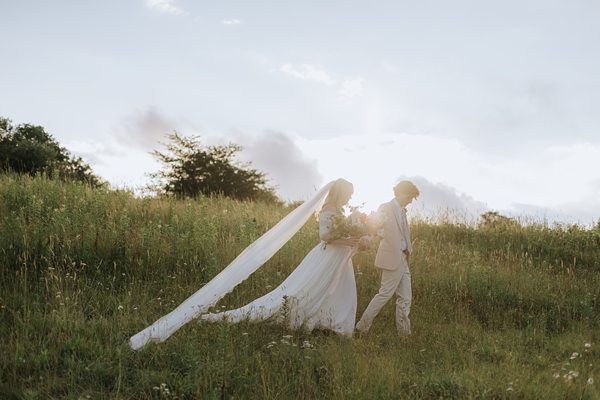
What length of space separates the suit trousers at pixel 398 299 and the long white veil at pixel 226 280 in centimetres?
160

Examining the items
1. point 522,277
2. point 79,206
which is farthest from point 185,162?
point 522,277

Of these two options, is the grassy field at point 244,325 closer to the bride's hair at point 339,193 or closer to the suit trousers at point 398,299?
the suit trousers at point 398,299

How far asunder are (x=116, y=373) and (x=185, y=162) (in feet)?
82.3

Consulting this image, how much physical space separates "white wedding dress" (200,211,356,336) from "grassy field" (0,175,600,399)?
27cm

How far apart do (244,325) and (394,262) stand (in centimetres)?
244

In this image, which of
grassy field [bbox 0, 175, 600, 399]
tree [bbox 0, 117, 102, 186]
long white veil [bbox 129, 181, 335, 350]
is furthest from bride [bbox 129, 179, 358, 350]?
tree [bbox 0, 117, 102, 186]

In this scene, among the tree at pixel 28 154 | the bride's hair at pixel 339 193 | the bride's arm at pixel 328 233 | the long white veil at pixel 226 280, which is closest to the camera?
the long white veil at pixel 226 280

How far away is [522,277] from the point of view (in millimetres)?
11289

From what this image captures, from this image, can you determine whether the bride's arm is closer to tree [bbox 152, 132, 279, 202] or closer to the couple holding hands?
the couple holding hands

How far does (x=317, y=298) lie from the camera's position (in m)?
7.98

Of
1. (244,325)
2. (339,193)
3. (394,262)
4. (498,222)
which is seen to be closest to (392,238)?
(394,262)

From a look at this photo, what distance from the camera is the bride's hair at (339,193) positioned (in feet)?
26.9

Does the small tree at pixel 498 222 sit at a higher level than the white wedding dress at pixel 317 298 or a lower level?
higher


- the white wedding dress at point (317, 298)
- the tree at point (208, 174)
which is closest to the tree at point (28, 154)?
the tree at point (208, 174)
